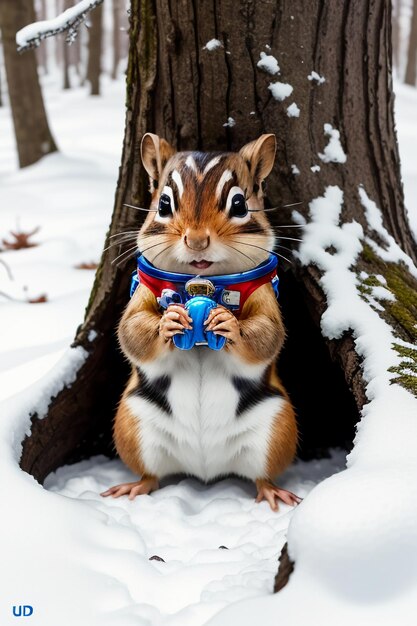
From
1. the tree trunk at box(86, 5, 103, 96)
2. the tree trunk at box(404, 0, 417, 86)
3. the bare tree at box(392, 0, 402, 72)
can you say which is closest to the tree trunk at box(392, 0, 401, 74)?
the bare tree at box(392, 0, 402, 72)

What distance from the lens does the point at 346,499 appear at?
159cm

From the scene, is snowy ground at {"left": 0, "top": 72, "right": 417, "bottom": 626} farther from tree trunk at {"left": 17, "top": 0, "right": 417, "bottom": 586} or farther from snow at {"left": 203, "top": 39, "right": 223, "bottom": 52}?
snow at {"left": 203, "top": 39, "right": 223, "bottom": 52}

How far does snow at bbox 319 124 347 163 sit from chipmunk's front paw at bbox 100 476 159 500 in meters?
1.44

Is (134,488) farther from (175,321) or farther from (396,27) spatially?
(396,27)

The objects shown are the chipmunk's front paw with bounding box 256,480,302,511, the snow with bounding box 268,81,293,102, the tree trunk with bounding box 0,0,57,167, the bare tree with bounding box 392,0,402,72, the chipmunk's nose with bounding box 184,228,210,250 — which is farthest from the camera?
the bare tree with bounding box 392,0,402,72

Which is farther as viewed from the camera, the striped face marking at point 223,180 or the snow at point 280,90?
the snow at point 280,90

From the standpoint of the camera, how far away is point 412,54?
1823cm

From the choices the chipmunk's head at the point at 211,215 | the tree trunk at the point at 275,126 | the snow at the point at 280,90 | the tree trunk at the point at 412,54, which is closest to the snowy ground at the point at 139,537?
the tree trunk at the point at 275,126

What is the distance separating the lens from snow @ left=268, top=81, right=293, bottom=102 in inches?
102

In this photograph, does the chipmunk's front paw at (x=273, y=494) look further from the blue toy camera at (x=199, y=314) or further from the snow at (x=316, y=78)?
the snow at (x=316, y=78)

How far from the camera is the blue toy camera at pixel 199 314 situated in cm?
217

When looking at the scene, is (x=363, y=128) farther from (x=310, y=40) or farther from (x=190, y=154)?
(x=190, y=154)

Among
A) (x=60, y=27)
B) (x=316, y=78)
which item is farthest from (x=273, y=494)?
(x=60, y=27)

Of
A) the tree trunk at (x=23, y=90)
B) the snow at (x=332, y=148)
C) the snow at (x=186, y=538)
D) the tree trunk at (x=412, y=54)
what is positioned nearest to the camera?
the snow at (x=186, y=538)
